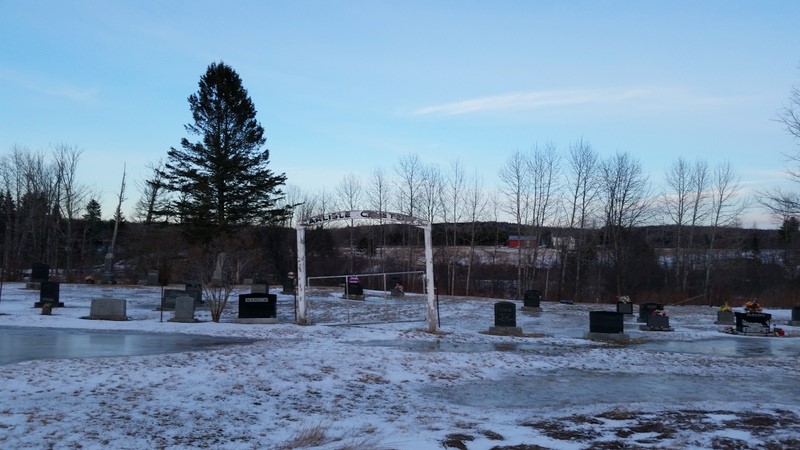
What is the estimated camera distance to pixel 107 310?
74.6 feet

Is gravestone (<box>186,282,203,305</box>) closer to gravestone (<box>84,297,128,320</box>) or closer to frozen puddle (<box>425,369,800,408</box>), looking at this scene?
gravestone (<box>84,297,128,320</box>)

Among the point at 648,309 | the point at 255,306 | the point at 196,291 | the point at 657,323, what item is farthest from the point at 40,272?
the point at 657,323

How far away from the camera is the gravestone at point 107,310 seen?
22.6 meters

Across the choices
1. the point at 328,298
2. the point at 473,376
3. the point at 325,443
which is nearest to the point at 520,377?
the point at 473,376

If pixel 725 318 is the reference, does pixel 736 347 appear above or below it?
below

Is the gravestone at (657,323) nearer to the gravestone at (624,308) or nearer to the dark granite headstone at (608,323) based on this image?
the dark granite headstone at (608,323)

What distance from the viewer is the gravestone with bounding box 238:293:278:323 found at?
22.4 m

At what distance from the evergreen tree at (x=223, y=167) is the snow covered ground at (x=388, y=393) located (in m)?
29.8

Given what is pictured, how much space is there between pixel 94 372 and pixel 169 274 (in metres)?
41.3

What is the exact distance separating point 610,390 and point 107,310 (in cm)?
1693

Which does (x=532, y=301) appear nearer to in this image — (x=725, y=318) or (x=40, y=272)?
(x=725, y=318)

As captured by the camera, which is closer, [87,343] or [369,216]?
[87,343]

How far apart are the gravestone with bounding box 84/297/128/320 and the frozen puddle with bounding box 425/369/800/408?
569 inches

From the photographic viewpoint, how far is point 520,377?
1372 centimetres
